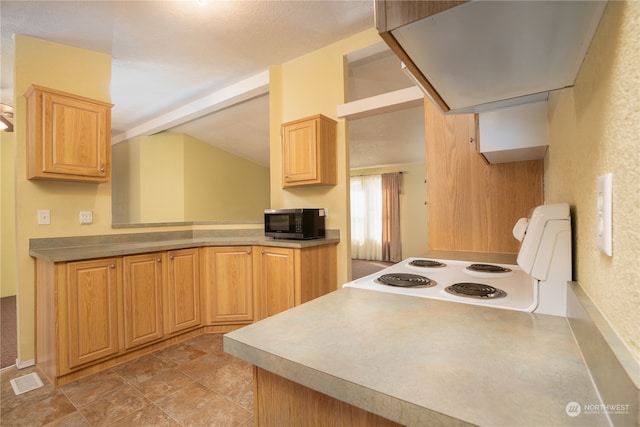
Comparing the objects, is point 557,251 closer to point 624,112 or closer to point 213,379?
point 624,112

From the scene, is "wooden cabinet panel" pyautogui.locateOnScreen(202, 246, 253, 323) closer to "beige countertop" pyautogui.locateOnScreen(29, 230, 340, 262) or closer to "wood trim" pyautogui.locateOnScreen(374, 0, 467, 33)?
"beige countertop" pyautogui.locateOnScreen(29, 230, 340, 262)

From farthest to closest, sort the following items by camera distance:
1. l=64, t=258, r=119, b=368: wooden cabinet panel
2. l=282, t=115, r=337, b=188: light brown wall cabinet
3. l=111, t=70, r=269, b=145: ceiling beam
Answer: l=111, t=70, r=269, b=145: ceiling beam, l=282, t=115, r=337, b=188: light brown wall cabinet, l=64, t=258, r=119, b=368: wooden cabinet panel

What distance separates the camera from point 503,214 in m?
1.89

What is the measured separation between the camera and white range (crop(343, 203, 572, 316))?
2.56 ft

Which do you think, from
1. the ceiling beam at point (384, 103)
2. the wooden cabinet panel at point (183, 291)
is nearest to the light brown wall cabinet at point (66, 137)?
the wooden cabinet panel at point (183, 291)

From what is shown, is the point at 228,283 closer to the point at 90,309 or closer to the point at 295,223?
the point at 295,223

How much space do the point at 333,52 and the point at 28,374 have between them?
11.6ft

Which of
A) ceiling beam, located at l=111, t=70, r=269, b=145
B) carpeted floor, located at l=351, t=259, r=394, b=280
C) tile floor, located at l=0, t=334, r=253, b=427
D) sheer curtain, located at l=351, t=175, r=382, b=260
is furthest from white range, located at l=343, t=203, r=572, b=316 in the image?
sheer curtain, located at l=351, t=175, r=382, b=260

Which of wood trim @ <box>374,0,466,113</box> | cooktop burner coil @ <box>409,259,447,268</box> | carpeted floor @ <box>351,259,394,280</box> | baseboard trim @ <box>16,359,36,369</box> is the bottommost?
carpeted floor @ <box>351,259,394,280</box>

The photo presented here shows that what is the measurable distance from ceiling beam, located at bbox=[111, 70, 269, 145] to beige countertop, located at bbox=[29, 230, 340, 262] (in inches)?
64.7

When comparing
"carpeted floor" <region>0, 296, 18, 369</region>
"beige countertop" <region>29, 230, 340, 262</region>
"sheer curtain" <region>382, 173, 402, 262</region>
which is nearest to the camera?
"beige countertop" <region>29, 230, 340, 262</region>

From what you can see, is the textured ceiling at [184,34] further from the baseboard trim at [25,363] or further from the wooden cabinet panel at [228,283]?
the baseboard trim at [25,363]

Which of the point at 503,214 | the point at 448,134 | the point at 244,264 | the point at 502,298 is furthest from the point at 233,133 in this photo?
the point at 502,298
